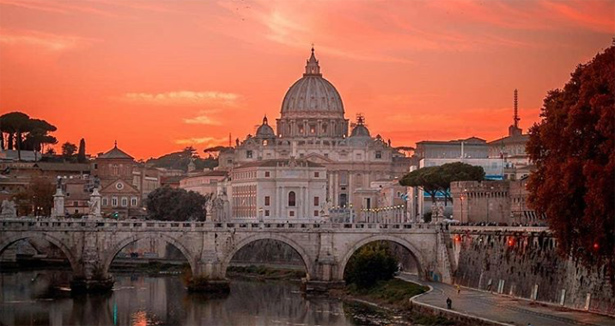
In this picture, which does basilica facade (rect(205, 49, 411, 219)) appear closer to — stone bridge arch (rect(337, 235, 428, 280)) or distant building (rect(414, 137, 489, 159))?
distant building (rect(414, 137, 489, 159))

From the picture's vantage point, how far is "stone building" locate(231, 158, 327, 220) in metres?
130

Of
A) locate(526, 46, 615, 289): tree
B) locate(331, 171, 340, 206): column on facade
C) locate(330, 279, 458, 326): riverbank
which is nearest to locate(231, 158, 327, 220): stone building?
locate(331, 171, 340, 206): column on facade

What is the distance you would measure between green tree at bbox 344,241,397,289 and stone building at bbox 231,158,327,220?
2217 inches

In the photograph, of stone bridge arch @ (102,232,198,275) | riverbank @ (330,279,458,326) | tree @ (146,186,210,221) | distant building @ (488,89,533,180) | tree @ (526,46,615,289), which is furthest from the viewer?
tree @ (146,186,210,221)

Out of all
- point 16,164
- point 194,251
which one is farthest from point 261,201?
point 194,251

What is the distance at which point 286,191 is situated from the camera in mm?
129625

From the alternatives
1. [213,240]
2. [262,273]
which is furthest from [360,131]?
[213,240]

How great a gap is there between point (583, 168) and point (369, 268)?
27.3 metres

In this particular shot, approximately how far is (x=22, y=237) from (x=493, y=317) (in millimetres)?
31611

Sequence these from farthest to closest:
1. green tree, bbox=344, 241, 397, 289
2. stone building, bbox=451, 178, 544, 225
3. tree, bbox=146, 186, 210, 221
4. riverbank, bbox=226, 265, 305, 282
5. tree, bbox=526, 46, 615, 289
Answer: tree, bbox=146, 186, 210, 221 → riverbank, bbox=226, 265, 305, 282 → stone building, bbox=451, 178, 544, 225 → green tree, bbox=344, 241, 397, 289 → tree, bbox=526, 46, 615, 289

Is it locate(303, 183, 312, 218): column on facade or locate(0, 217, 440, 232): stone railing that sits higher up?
locate(303, 183, 312, 218): column on facade

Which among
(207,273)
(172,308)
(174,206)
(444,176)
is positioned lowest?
(172,308)

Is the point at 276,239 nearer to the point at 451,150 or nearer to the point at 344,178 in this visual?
the point at 451,150

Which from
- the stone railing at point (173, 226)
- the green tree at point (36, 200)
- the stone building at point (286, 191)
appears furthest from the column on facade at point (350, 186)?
the stone railing at point (173, 226)
